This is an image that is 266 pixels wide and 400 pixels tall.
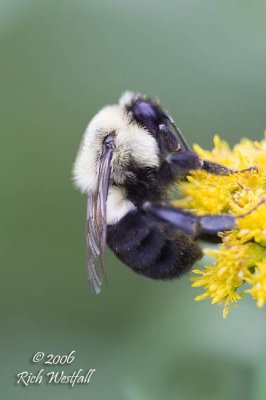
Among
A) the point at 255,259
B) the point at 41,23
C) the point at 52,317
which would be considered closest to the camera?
the point at 255,259

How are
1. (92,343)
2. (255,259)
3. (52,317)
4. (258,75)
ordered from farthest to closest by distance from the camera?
(258,75), (52,317), (92,343), (255,259)

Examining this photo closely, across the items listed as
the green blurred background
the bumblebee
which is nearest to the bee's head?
the bumblebee

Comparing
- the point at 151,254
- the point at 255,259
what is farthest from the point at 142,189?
the point at 255,259

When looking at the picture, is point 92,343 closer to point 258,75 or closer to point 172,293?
point 172,293

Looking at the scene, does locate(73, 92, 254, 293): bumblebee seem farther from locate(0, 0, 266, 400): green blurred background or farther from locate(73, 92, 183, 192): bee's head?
locate(0, 0, 266, 400): green blurred background

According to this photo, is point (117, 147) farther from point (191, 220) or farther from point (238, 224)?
point (238, 224)

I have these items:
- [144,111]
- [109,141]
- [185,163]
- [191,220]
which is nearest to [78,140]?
[144,111]
